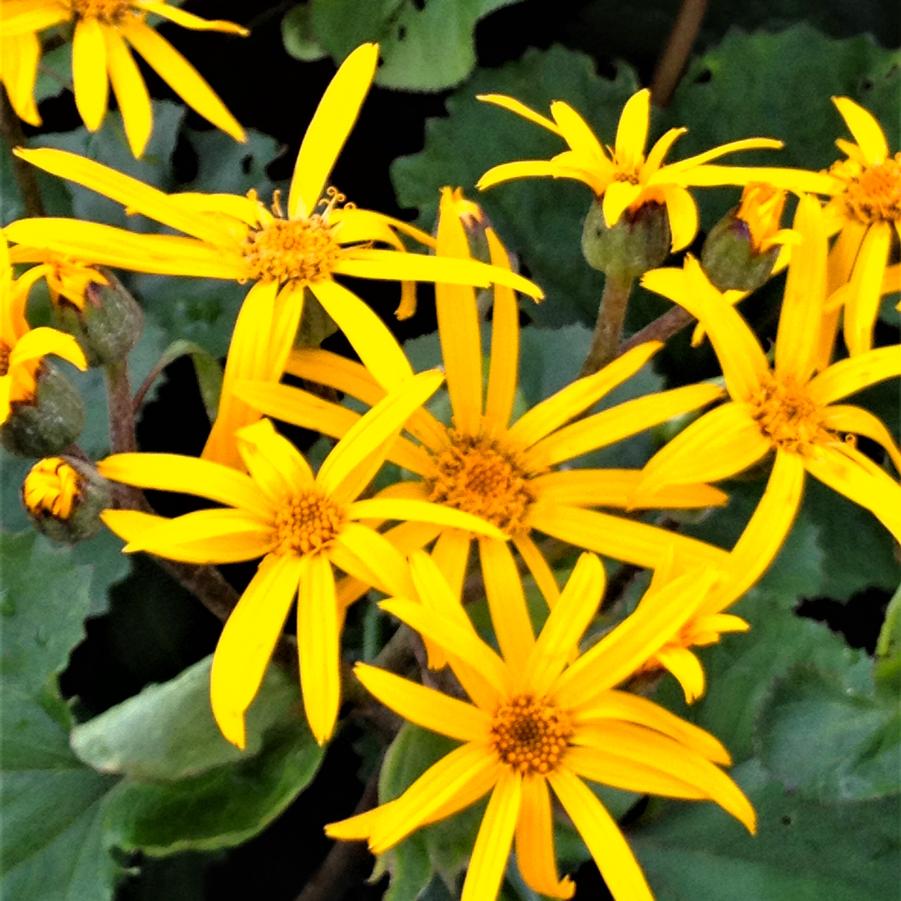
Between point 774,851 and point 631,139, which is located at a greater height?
point 631,139

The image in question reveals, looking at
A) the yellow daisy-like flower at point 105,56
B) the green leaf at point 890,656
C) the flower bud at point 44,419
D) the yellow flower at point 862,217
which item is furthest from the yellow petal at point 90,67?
the green leaf at point 890,656

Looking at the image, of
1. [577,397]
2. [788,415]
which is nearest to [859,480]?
[788,415]

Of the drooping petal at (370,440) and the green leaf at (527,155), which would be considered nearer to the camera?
the drooping petal at (370,440)

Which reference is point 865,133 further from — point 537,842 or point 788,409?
point 537,842

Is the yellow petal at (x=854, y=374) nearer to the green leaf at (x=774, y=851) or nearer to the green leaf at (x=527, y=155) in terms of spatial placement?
the green leaf at (x=774, y=851)

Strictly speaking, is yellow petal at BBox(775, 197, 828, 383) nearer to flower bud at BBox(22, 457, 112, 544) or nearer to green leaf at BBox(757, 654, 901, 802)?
green leaf at BBox(757, 654, 901, 802)

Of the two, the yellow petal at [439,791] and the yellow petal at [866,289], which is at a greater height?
the yellow petal at [866,289]

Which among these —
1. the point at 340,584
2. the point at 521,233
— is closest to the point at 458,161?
the point at 521,233
